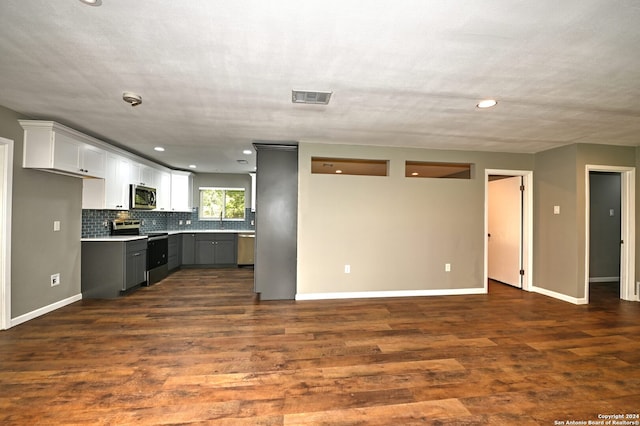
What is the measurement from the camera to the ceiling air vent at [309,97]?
2547 millimetres

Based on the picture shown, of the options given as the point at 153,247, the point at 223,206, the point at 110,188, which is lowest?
the point at 153,247

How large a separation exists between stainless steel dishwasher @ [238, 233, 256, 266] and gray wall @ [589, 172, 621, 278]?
6999 millimetres

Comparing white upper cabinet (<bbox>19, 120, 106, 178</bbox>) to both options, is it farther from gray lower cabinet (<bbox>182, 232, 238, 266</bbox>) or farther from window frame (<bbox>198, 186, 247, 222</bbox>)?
window frame (<bbox>198, 186, 247, 222</bbox>)

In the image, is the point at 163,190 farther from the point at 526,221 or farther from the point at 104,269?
the point at 526,221

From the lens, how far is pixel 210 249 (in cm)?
672

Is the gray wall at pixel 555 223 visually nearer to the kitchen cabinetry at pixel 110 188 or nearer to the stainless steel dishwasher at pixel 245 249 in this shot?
the stainless steel dishwasher at pixel 245 249

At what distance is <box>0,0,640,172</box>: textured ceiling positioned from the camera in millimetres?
1552

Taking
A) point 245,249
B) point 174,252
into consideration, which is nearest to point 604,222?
point 245,249

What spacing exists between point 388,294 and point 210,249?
438cm

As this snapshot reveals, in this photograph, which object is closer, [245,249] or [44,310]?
[44,310]

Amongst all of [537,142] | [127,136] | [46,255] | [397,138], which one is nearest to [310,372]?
[397,138]

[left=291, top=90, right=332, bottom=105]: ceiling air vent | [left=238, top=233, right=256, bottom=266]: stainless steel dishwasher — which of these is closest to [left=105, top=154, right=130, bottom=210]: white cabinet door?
[left=238, top=233, right=256, bottom=266]: stainless steel dishwasher

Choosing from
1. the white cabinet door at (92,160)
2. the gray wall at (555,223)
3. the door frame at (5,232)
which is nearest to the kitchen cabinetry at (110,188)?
the white cabinet door at (92,160)

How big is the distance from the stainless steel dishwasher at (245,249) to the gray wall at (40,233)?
10.0 ft
